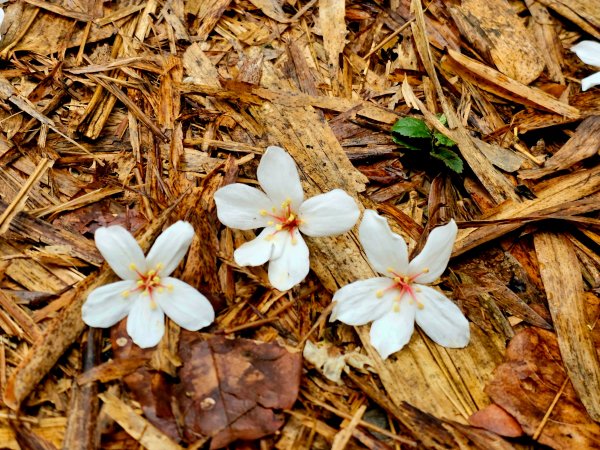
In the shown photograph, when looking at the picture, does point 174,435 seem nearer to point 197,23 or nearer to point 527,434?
point 527,434

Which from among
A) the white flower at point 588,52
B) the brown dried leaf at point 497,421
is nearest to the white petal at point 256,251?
the brown dried leaf at point 497,421

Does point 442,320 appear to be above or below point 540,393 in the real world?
above

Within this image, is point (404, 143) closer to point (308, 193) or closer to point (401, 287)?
point (308, 193)

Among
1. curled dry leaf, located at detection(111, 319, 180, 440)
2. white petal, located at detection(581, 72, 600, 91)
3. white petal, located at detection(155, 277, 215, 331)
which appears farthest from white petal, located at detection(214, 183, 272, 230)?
white petal, located at detection(581, 72, 600, 91)

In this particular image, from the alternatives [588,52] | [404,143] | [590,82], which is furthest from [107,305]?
[588,52]

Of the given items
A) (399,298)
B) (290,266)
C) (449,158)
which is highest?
(449,158)

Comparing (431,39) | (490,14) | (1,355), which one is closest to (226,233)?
(1,355)

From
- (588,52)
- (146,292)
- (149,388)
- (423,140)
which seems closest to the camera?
(149,388)

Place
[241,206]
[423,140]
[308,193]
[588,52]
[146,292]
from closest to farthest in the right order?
[146,292] → [241,206] → [308,193] → [423,140] → [588,52]
